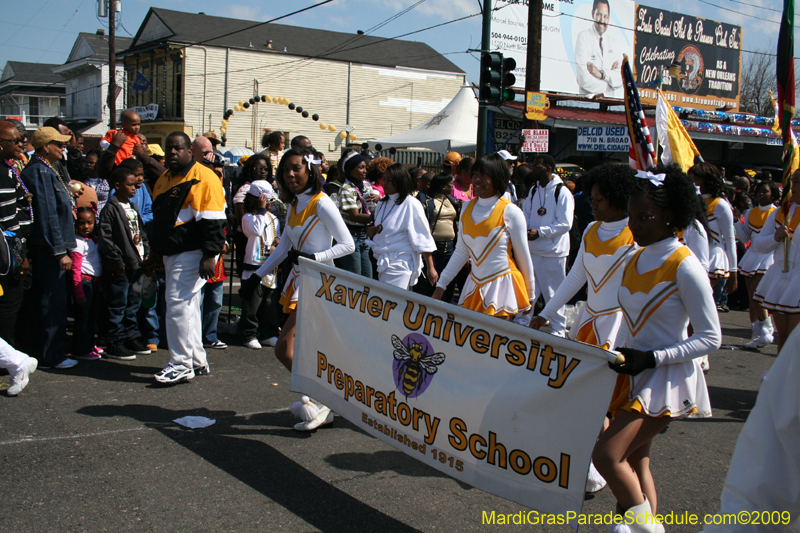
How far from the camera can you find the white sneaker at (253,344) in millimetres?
7203

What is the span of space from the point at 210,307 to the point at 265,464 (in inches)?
130

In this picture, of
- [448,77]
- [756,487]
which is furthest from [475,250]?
[448,77]

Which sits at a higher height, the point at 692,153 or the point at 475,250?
the point at 692,153

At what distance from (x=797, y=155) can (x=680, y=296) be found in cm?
396

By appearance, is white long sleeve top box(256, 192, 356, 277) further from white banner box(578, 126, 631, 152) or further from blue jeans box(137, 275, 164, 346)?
white banner box(578, 126, 631, 152)

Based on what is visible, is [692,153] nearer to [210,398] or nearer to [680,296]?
[680,296]

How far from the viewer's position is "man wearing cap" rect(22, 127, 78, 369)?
589 centimetres

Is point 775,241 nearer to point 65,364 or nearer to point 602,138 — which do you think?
point 65,364

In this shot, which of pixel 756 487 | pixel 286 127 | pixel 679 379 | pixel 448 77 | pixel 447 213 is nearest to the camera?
pixel 756 487

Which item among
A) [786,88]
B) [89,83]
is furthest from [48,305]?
[89,83]

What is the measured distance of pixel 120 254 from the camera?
258 inches

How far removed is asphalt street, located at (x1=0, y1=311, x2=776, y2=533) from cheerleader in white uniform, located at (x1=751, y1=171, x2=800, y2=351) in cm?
88

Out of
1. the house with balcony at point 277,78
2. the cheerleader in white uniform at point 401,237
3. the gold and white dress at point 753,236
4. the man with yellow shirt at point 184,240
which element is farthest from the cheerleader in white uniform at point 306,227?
the house with balcony at point 277,78

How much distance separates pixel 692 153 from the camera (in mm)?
6434
